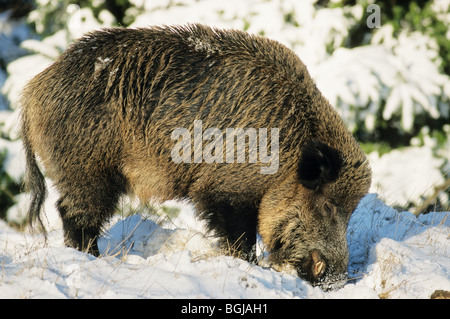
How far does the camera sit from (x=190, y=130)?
4.37 metres

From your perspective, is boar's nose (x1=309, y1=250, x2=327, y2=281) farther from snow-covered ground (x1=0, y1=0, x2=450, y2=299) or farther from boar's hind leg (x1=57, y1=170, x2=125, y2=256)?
boar's hind leg (x1=57, y1=170, x2=125, y2=256)

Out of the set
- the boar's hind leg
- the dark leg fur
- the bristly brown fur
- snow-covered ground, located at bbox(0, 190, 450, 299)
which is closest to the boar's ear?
the bristly brown fur

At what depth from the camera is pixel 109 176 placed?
4.40 metres

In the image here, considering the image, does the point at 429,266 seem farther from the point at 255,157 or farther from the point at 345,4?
the point at 345,4

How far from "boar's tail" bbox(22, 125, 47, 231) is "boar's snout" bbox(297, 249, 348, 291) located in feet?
7.85

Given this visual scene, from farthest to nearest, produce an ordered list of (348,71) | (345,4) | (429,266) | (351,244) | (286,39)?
(345,4)
(286,39)
(348,71)
(351,244)
(429,266)

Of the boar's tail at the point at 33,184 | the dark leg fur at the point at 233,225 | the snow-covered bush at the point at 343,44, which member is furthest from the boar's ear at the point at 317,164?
the snow-covered bush at the point at 343,44

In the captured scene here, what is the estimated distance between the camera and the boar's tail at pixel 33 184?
4.69m

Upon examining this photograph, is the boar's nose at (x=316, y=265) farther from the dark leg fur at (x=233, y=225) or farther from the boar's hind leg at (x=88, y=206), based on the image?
the boar's hind leg at (x=88, y=206)

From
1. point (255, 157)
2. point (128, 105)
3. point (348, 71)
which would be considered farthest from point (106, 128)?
point (348, 71)

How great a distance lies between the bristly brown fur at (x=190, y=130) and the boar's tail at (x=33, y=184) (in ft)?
0.71

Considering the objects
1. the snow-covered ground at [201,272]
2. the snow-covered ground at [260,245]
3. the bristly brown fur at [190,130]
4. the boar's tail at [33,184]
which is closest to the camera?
the snow-covered ground at [201,272]

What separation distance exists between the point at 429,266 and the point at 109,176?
8.78ft

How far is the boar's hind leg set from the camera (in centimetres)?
437
